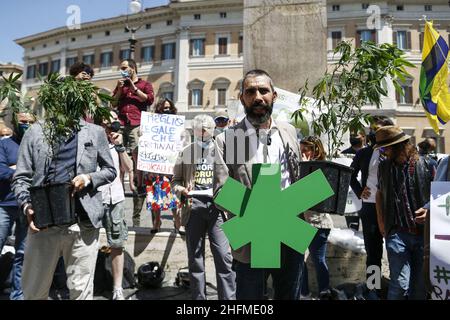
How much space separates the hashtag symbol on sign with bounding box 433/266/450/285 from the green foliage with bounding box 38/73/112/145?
251cm

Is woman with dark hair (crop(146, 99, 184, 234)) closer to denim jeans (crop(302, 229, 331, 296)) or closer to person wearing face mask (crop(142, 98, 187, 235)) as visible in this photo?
person wearing face mask (crop(142, 98, 187, 235))

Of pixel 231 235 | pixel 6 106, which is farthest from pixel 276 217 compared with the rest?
pixel 6 106

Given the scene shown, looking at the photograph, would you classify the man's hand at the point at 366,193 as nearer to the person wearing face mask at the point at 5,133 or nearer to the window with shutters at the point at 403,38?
the person wearing face mask at the point at 5,133

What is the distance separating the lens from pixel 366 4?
34969 mm

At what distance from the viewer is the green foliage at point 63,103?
272 cm

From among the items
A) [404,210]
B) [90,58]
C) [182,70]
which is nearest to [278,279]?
[404,210]

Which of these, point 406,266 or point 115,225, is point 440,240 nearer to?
point 406,266

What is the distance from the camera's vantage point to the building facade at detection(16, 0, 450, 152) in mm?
33219

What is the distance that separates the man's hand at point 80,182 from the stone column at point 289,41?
3317mm

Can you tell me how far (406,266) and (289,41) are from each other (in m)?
3.38

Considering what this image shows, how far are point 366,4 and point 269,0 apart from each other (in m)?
34.1

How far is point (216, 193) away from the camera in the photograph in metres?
A: 2.06

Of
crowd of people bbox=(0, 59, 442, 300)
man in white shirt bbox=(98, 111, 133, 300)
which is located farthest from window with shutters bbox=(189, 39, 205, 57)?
man in white shirt bbox=(98, 111, 133, 300)

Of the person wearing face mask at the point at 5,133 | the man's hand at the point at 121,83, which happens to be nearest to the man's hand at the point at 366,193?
the person wearing face mask at the point at 5,133
